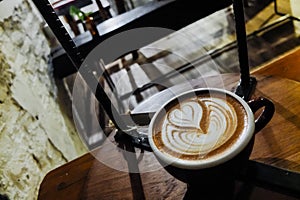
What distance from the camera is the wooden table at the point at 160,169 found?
2.35ft

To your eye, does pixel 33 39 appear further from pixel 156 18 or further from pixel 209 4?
pixel 209 4

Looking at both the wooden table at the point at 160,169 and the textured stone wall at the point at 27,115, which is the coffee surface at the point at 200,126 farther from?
the textured stone wall at the point at 27,115

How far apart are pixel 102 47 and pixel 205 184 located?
1.84m

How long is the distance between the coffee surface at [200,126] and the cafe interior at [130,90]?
0.04 metres

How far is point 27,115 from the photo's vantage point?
4.74 ft

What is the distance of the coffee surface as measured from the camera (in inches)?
22.7

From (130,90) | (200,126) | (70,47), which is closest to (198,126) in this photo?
(200,126)

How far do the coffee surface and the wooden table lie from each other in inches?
6.1

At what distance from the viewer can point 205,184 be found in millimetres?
590

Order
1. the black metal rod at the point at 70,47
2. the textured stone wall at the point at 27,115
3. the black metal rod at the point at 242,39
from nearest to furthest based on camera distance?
the black metal rod at the point at 70,47, the black metal rod at the point at 242,39, the textured stone wall at the point at 27,115

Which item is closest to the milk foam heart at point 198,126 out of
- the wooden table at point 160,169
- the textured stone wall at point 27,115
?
the wooden table at point 160,169

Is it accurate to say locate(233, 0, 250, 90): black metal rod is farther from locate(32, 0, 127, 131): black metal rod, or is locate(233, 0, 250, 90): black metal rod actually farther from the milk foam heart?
locate(32, 0, 127, 131): black metal rod

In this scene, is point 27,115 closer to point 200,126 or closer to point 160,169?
point 160,169

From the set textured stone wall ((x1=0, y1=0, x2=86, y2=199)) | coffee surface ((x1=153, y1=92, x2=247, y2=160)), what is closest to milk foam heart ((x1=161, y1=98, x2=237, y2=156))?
coffee surface ((x1=153, y1=92, x2=247, y2=160))
